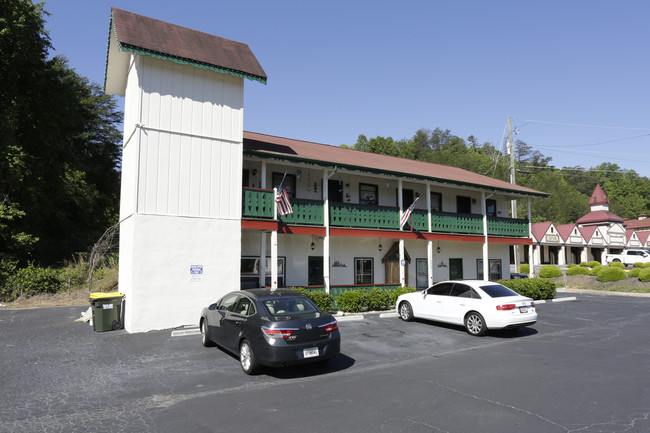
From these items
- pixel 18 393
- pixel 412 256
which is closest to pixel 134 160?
pixel 18 393

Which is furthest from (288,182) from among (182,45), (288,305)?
(288,305)

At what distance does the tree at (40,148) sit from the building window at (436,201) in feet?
72.6

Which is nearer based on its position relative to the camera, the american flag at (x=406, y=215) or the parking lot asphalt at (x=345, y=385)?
the parking lot asphalt at (x=345, y=385)

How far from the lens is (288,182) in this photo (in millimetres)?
17312

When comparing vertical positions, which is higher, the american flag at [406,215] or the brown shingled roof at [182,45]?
the brown shingled roof at [182,45]

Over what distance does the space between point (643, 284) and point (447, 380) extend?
92.9ft

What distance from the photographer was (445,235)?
20.0 metres

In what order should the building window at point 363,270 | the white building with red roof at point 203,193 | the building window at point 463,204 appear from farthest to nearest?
1. the building window at point 463,204
2. the building window at point 363,270
3. the white building with red roof at point 203,193

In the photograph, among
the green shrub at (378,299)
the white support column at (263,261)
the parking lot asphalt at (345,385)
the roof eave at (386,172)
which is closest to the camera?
the parking lot asphalt at (345,385)

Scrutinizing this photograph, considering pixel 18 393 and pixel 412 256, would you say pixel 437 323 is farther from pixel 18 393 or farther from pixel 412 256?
pixel 18 393

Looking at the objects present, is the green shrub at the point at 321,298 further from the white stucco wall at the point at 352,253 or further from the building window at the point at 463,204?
the building window at the point at 463,204

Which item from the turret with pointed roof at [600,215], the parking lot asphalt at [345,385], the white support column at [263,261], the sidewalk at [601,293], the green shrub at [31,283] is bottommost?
the sidewalk at [601,293]

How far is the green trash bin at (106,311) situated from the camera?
11.8m

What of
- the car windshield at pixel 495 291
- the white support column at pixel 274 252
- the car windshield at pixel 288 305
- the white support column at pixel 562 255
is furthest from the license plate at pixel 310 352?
the white support column at pixel 562 255
